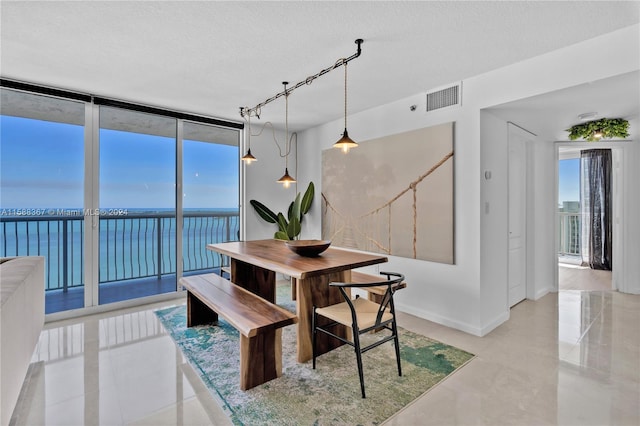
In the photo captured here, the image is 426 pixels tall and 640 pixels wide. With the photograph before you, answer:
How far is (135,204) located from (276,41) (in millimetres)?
3024

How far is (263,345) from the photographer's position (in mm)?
2227

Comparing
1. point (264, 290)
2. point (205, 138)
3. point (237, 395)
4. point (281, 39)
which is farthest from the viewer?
point (205, 138)

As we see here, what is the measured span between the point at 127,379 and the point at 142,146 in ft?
9.78

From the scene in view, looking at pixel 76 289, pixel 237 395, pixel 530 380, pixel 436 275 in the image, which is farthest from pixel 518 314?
pixel 76 289

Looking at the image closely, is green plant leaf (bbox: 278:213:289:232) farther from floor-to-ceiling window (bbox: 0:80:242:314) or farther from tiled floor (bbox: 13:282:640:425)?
tiled floor (bbox: 13:282:640:425)

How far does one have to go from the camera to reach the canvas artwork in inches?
130

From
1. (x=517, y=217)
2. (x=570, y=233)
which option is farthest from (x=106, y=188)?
(x=570, y=233)

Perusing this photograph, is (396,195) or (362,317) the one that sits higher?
(396,195)

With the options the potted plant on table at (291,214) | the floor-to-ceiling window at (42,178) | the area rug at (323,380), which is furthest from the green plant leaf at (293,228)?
the floor-to-ceiling window at (42,178)

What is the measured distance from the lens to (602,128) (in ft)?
11.9

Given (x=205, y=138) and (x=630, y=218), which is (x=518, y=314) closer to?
(x=630, y=218)

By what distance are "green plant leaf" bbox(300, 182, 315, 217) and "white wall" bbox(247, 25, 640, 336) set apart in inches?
59.3

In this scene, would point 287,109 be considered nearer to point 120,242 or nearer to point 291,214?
point 291,214

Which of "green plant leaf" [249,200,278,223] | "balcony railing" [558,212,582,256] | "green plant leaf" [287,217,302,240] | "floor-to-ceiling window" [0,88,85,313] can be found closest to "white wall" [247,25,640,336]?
"green plant leaf" [287,217,302,240]
